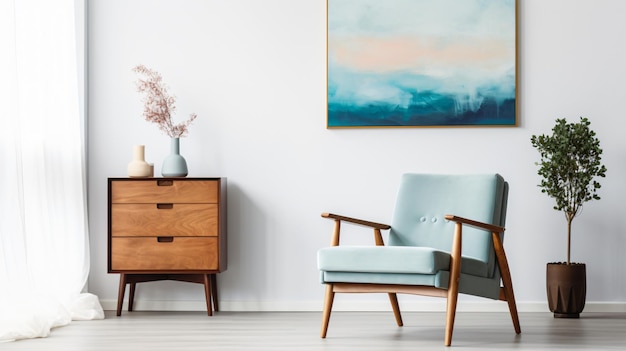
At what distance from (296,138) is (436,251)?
1.76m

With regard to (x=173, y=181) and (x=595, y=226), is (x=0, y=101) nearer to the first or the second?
(x=173, y=181)

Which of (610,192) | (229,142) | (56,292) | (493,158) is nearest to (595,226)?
(610,192)

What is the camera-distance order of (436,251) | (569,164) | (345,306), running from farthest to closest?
(345,306), (569,164), (436,251)

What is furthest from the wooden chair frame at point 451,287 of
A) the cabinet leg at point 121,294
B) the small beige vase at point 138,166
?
the cabinet leg at point 121,294

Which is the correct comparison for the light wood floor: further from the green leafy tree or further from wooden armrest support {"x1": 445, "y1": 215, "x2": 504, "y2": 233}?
the green leafy tree

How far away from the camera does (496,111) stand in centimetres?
494

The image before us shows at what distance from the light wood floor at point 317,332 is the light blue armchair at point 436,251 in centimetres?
17

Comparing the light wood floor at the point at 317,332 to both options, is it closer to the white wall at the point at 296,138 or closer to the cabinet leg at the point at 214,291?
the cabinet leg at the point at 214,291

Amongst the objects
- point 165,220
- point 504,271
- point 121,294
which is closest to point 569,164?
point 504,271

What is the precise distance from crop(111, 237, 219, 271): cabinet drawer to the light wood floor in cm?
30

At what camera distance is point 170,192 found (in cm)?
471

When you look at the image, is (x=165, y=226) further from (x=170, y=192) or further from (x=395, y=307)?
(x=395, y=307)

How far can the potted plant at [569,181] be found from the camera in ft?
14.9

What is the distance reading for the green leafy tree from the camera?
4.53m
